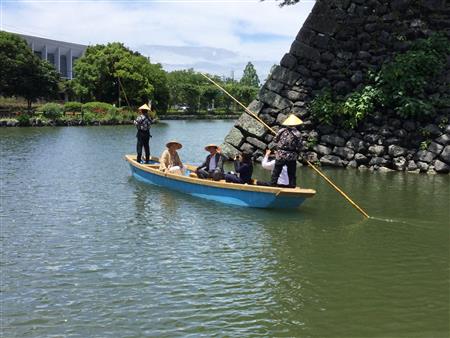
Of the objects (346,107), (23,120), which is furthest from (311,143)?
(23,120)

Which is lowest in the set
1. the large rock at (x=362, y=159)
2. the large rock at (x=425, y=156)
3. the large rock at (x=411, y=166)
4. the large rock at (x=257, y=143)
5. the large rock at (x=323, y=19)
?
the large rock at (x=411, y=166)

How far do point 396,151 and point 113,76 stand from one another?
47696mm

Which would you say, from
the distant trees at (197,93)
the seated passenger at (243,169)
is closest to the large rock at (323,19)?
the seated passenger at (243,169)

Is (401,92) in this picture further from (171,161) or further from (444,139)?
(171,161)

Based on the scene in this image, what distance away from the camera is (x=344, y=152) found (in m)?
19.1

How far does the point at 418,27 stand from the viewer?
63.7 feet

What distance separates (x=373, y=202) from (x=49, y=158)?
43.8 ft

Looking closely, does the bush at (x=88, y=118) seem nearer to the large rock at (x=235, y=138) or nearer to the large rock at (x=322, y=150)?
the large rock at (x=235, y=138)

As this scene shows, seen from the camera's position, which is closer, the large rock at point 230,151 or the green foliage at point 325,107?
the green foliage at point 325,107

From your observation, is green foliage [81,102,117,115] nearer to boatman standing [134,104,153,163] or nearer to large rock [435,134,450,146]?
boatman standing [134,104,153,163]

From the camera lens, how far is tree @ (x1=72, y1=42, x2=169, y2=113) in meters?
59.9

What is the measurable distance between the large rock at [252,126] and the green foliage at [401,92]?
2.07 m

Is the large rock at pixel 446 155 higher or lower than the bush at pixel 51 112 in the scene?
lower

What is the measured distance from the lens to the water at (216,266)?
18.7 ft
